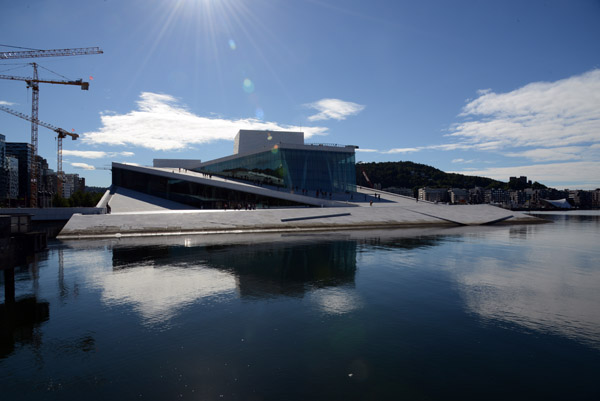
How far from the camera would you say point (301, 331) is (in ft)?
24.3

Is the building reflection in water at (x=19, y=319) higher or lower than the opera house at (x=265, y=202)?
lower

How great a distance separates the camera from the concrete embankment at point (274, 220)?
26.0 meters

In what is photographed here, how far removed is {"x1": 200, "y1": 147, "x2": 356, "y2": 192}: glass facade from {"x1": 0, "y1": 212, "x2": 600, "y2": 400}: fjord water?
32.0 meters

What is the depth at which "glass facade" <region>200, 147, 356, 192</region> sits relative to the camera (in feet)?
153

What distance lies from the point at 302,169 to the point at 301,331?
133ft

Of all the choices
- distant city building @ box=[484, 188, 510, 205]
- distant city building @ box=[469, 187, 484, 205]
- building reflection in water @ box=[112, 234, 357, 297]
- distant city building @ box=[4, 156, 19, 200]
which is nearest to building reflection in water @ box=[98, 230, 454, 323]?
building reflection in water @ box=[112, 234, 357, 297]

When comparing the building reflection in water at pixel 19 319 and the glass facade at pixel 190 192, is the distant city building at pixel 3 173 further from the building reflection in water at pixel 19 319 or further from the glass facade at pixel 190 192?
the building reflection in water at pixel 19 319

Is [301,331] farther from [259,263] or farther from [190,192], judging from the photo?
[190,192]

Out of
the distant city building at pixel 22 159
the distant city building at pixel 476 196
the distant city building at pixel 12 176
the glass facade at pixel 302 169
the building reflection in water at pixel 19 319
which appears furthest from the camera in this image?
the distant city building at pixel 476 196

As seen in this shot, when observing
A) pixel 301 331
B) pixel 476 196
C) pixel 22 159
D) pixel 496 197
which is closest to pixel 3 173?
pixel 22 159

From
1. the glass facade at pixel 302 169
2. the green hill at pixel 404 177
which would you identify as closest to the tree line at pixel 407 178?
the green hill at pixel 404 177

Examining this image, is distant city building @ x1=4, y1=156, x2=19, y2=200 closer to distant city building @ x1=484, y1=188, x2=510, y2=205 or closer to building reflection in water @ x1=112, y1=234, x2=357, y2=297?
building reflection in water @ x1=112, y1=234, x2=357, y2=297

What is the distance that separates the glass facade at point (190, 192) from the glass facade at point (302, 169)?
744 centimetres

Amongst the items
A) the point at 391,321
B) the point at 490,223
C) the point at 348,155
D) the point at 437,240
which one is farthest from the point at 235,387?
the point at 348,155
